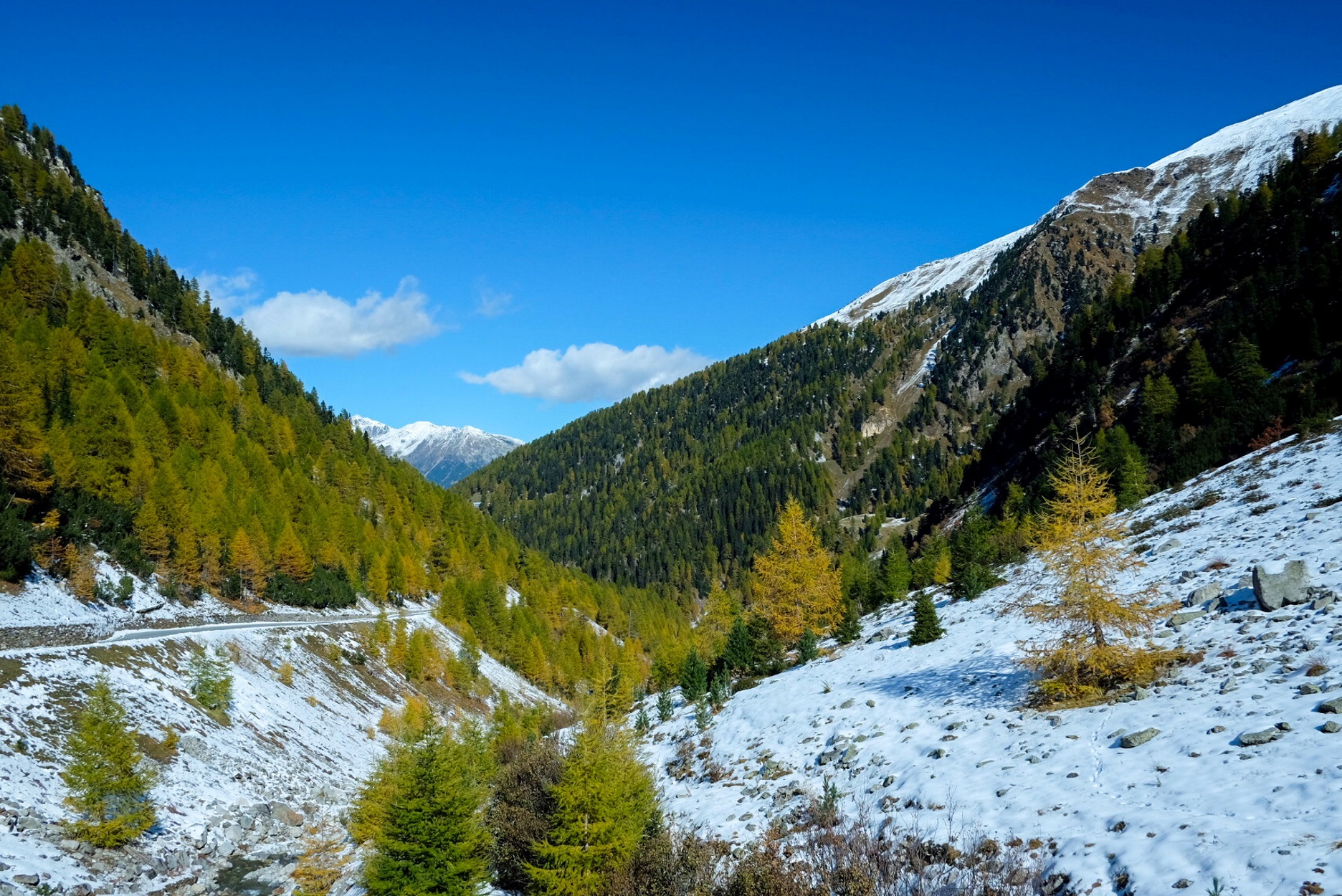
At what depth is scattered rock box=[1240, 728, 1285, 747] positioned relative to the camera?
38.4 feet

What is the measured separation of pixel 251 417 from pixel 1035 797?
110m

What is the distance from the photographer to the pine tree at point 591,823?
16.1 meters

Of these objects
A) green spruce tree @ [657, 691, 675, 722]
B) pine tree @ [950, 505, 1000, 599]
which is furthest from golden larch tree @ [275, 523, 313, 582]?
pine tree @ [950, 505, 1000, 599]

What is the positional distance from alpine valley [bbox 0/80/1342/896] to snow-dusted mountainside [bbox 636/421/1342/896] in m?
0.10

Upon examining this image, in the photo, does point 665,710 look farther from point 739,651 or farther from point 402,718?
point 402,718

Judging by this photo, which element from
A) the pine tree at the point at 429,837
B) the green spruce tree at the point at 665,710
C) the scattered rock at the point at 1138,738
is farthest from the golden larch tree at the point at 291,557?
the scattered rock at the point at 1138,738

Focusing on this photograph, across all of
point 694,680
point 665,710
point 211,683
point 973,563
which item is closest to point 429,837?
point 665,710

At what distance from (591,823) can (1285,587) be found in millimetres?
18761

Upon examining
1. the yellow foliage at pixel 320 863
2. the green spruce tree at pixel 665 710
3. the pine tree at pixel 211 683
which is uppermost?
the pine tree at pixel 211 683

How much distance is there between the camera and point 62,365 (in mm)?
68312

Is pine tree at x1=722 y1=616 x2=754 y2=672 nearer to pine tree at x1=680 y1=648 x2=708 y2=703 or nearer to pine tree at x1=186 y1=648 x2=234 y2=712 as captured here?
pine tree at x1=680 y1=648 x2=708 y2=703

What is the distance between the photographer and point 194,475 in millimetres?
65062

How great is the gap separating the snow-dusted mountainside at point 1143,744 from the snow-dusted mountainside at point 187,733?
17911 millimetres

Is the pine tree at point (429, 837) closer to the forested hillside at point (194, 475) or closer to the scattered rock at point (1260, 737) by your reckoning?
the forested hillside at point (194, 475)
